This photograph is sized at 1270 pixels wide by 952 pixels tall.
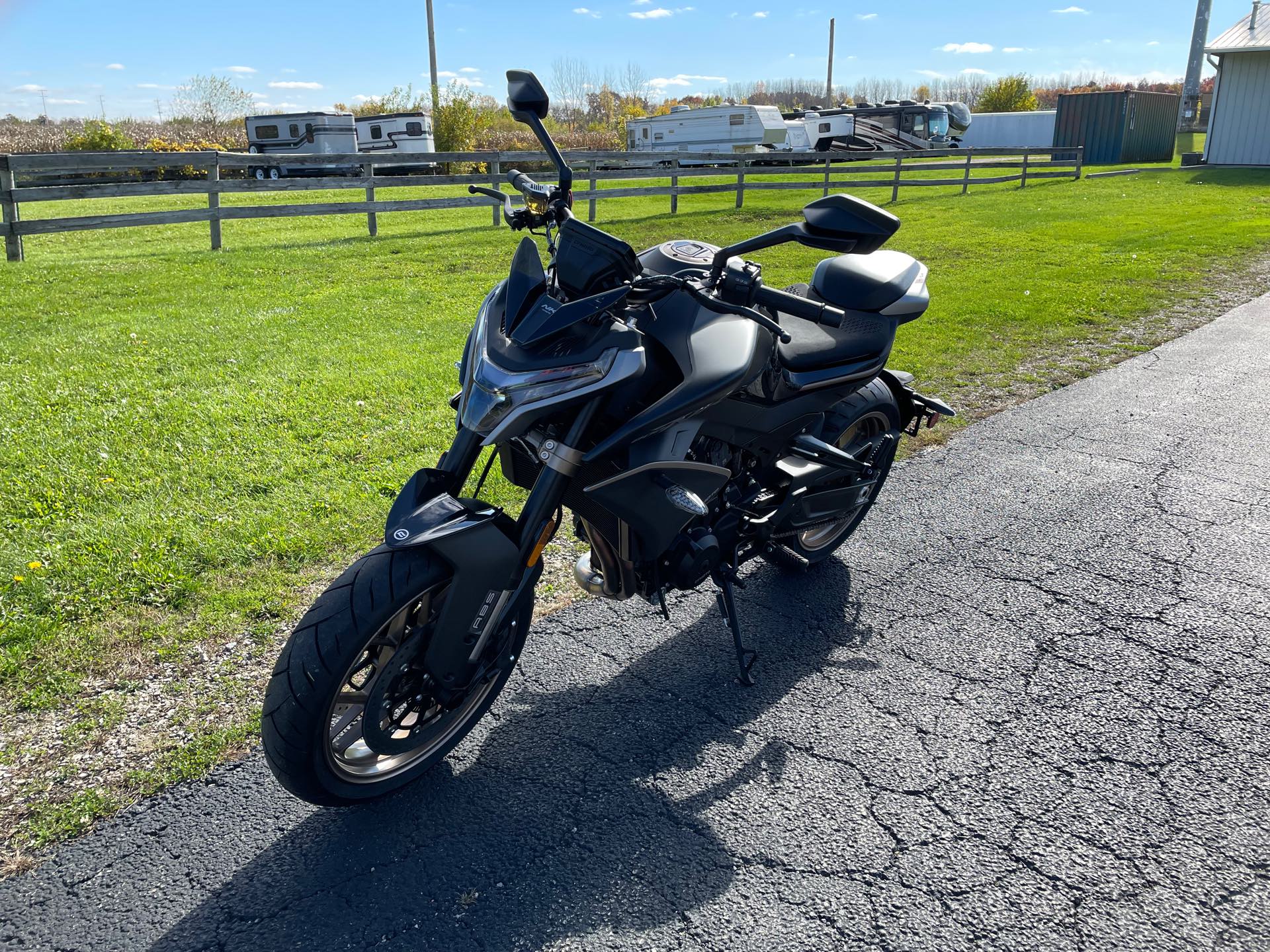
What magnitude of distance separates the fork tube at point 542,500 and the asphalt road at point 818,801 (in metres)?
0.72

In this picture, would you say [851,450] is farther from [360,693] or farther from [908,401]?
[360,693]

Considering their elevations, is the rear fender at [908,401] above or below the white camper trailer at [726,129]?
below

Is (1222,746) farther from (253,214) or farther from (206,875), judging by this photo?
(253,214)

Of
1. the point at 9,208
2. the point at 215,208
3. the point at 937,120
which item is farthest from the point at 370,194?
the point at 937,120

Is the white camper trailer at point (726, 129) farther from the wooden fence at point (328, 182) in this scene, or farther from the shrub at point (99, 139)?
the shrub at point (99, 139)

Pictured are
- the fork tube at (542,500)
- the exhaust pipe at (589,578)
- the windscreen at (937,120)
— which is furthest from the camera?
the windscreen at (937,120)

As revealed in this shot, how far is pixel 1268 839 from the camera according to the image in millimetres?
2527

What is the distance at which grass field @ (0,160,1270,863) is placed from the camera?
3096mm

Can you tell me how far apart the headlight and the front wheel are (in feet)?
1.32

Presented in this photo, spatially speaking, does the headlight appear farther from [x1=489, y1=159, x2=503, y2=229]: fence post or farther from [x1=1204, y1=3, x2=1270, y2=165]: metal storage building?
[x1=1204, y1=3, x2=1270, y2=165]: metal storage building

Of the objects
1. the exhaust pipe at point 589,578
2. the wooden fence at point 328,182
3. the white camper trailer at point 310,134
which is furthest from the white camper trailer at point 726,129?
the exhaust pipe at point 589,578

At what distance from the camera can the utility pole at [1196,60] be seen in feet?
124

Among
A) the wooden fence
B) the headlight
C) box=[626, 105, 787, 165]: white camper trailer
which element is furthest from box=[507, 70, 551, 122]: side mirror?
box=[626, 105, 787, 165]: white camper trailer

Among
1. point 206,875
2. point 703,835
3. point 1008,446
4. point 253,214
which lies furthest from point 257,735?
point 253,214
